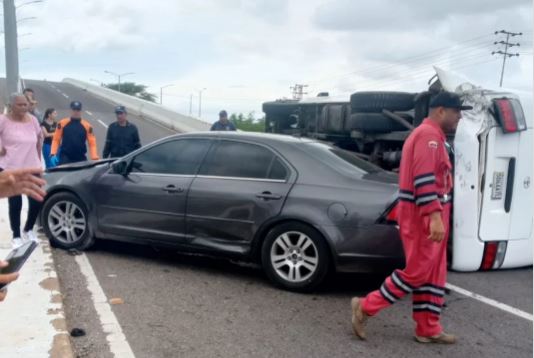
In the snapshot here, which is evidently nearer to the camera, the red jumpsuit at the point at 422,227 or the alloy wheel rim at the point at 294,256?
the red jumpsuit at the point at 422,227

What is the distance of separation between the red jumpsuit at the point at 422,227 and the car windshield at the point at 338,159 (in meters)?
1.35

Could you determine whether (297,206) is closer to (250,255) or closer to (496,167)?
(250,255)

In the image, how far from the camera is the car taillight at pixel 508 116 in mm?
6242

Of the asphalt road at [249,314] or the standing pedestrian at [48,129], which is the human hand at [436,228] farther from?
the standing pedestrian at [48,129]

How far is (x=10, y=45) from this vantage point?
49.0ft

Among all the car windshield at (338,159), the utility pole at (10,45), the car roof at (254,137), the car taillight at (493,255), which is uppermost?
the utility pole at (10,45)

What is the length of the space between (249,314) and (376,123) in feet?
Result: 15.5

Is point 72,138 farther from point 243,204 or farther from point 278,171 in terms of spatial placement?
point 278,171

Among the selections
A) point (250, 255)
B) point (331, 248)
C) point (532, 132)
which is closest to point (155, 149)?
point (250, 255)

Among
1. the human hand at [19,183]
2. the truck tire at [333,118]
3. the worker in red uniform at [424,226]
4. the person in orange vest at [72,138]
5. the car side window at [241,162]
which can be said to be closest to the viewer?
the human hand at [19,183]

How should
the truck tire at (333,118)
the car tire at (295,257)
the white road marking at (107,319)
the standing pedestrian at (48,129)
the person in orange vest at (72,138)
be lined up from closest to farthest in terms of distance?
the white road marking at (107,319) → the car tire at (295,257) → the person in orange vest at (72,138) → the truck tire at (333,118) → the standing pedestrian at (48,129)

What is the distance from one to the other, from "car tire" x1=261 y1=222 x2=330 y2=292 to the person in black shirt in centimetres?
410

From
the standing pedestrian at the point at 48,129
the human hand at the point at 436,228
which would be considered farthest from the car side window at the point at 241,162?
the standing pedestrian at the point at 48,129

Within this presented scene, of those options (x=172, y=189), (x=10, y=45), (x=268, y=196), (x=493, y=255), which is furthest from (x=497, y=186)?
(x=10, y=45)
